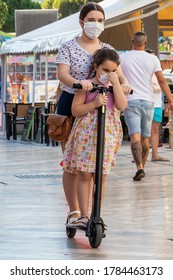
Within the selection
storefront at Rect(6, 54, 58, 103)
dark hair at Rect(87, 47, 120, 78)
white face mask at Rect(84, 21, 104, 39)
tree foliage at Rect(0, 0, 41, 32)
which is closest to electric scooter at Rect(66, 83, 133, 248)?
dark hair at Rect(87, 47, 120, 78)

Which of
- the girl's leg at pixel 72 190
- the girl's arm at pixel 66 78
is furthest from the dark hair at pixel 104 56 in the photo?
the girl's leg at pixel 72 190

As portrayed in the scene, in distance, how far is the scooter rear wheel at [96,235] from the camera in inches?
291

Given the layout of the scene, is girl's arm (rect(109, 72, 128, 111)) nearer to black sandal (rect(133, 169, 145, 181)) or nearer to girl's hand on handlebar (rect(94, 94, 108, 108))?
girl's hand on handlebar (rect(94, 94, 108, 108))

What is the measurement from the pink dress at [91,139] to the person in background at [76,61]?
252mm

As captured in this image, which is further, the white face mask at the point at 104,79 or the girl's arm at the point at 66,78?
the white face mask at the point at 104,79

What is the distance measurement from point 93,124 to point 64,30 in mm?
12710

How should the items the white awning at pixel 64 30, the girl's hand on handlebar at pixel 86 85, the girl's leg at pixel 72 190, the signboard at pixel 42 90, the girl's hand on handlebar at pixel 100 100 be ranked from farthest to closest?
1. the signboard at pixel 42 90
2. the white awning at pixel 64 30
3. the girl's leg at pixel 72 190
4. the girl's hand on handlebar at pixel 100 100
5. the girl's hand on handlebar at pixel 86 85

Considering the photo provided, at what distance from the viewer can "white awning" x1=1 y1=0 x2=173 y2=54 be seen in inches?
704

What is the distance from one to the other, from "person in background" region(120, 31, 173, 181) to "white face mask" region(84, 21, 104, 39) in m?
4.51

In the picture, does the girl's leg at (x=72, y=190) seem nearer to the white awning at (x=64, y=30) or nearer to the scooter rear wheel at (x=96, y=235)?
the scooter rear wheel at (x=96, y=235)

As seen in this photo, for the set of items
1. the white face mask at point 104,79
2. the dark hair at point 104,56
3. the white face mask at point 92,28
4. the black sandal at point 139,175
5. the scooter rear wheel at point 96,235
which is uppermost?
the white face mask at point 92,28

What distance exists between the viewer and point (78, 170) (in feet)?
25.1

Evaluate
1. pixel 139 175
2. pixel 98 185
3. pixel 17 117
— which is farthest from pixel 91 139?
pixel 17 117

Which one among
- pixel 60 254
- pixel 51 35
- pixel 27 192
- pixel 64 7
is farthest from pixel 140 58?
pixel 64 7
